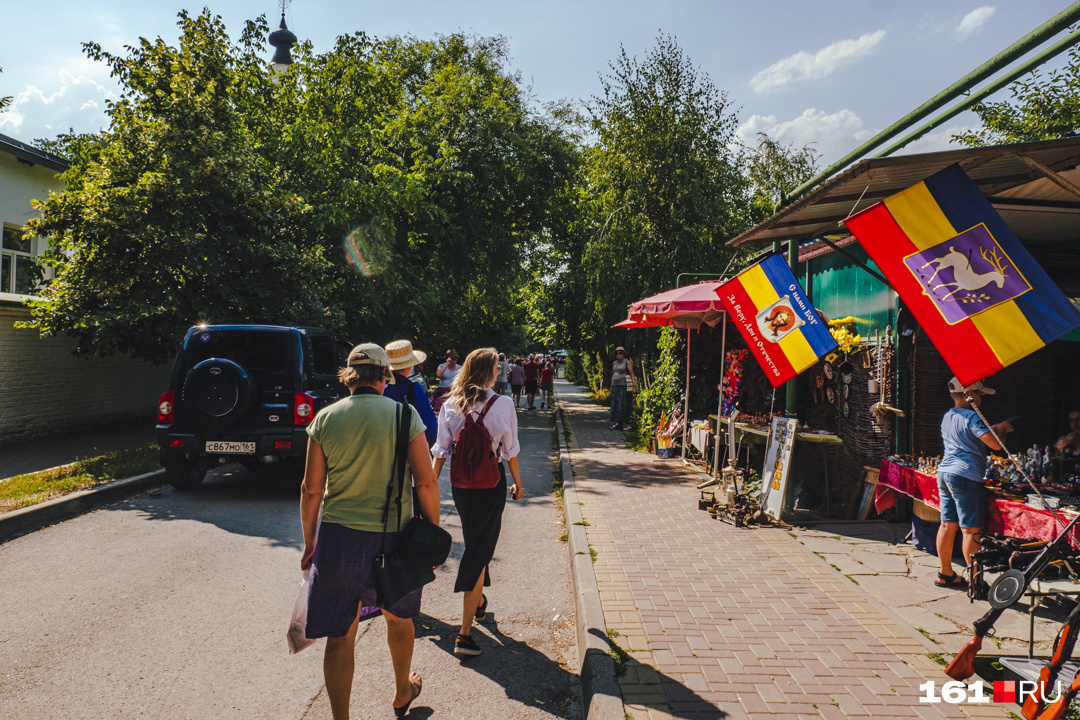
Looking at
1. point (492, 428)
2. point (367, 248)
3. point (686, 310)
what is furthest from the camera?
point (367, 248)

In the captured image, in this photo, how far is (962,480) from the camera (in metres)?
5.13

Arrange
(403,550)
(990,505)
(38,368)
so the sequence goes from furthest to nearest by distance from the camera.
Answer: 1. (38,368)
2. (990,505)
3. (403,550)

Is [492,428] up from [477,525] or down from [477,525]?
up

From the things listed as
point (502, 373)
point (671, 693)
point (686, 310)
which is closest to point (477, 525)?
point (671, 693)

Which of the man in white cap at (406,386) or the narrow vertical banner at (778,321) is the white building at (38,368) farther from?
the narrow vertical banner at (778,321)

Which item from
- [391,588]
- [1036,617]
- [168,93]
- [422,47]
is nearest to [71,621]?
[391,588]

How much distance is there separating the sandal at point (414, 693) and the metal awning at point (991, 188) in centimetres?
378

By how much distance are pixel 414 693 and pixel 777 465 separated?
5.18 m

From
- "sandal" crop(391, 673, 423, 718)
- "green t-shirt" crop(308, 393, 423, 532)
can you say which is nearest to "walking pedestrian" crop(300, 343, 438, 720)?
"green t-shirt" crop(308, 393, 423, 532)

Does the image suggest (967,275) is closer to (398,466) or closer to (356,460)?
(398,466)

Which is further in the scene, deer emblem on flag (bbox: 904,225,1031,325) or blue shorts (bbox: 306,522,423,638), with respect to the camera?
deer emblem on flag (bbox: 904,225,1031,325)

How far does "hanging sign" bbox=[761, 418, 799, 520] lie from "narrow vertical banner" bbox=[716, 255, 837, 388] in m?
0.85

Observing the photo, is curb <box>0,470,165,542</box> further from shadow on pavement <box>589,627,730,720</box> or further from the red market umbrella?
the red market umbrella

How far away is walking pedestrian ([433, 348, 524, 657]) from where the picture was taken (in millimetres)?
4207
